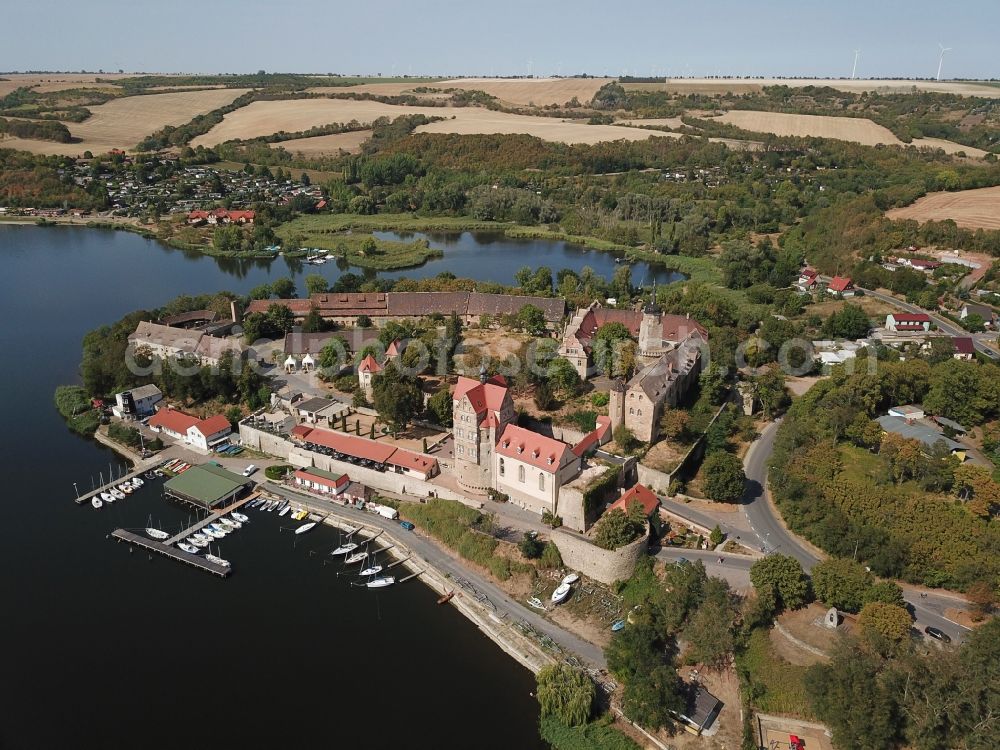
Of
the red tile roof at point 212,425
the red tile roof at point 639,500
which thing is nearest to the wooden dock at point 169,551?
the red tile roof at point 212,425

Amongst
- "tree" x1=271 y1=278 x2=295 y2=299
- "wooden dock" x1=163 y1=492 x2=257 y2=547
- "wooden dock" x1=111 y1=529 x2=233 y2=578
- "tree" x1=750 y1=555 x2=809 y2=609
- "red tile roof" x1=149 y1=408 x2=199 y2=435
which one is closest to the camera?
"tree" x1=750 y1=555 x2=809 y2=609

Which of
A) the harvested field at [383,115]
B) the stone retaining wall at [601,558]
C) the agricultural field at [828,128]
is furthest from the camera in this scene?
the harvested field at [383,115]

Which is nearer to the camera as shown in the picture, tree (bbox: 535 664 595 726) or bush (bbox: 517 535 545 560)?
tree (bbox: 535 664 595 726)

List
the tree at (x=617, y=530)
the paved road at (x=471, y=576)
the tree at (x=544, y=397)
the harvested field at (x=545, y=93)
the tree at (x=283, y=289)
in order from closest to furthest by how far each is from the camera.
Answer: the paved road at (x=471, y=576), the tree at (x=617, y=530), the tree at (x=544, y=397), the tree at (x=283, y=289), the harvested field at (x=545, y=93)

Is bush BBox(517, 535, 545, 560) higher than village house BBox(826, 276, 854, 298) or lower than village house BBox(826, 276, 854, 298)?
lower

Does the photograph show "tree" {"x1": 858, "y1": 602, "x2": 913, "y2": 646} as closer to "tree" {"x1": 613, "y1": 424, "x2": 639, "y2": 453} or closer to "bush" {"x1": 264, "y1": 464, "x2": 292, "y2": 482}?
"tree" {"x1": 613, "y1": 424, "x2": 639, "y2": 453}

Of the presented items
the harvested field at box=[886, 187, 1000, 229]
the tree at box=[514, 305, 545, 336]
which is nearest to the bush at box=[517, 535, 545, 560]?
the tree at box=[514, 305, 545, 336]

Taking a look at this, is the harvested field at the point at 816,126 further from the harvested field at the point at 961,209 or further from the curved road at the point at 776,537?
the curved road at the point at 776,537

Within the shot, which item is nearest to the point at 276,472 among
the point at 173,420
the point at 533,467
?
the point at 173,420
